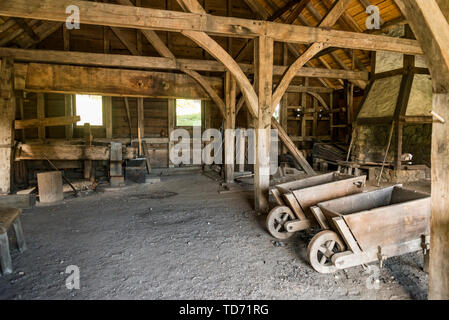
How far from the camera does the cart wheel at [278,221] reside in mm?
3561

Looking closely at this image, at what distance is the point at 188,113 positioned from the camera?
936cm

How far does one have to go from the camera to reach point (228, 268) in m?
2.79

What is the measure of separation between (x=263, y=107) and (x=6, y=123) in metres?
4.86

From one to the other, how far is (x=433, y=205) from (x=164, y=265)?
2.40m

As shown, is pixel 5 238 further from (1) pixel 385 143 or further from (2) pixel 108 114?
(1) pixel 385 143

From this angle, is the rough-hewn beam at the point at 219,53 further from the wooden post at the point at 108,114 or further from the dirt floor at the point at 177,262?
the wooden post at the point at 108,114

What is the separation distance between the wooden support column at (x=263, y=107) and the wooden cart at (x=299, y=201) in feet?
2.32

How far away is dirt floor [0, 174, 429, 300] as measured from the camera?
2.38 meters

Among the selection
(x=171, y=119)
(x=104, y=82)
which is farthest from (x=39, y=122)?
(x=171, y=119)

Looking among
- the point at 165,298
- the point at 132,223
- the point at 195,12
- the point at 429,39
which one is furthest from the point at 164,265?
the point at 195,12

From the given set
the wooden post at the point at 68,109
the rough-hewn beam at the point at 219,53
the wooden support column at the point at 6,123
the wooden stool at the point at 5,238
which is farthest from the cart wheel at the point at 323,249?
the wooden post at the point at 68,109

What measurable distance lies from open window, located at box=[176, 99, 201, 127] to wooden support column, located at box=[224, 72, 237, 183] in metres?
2.92
